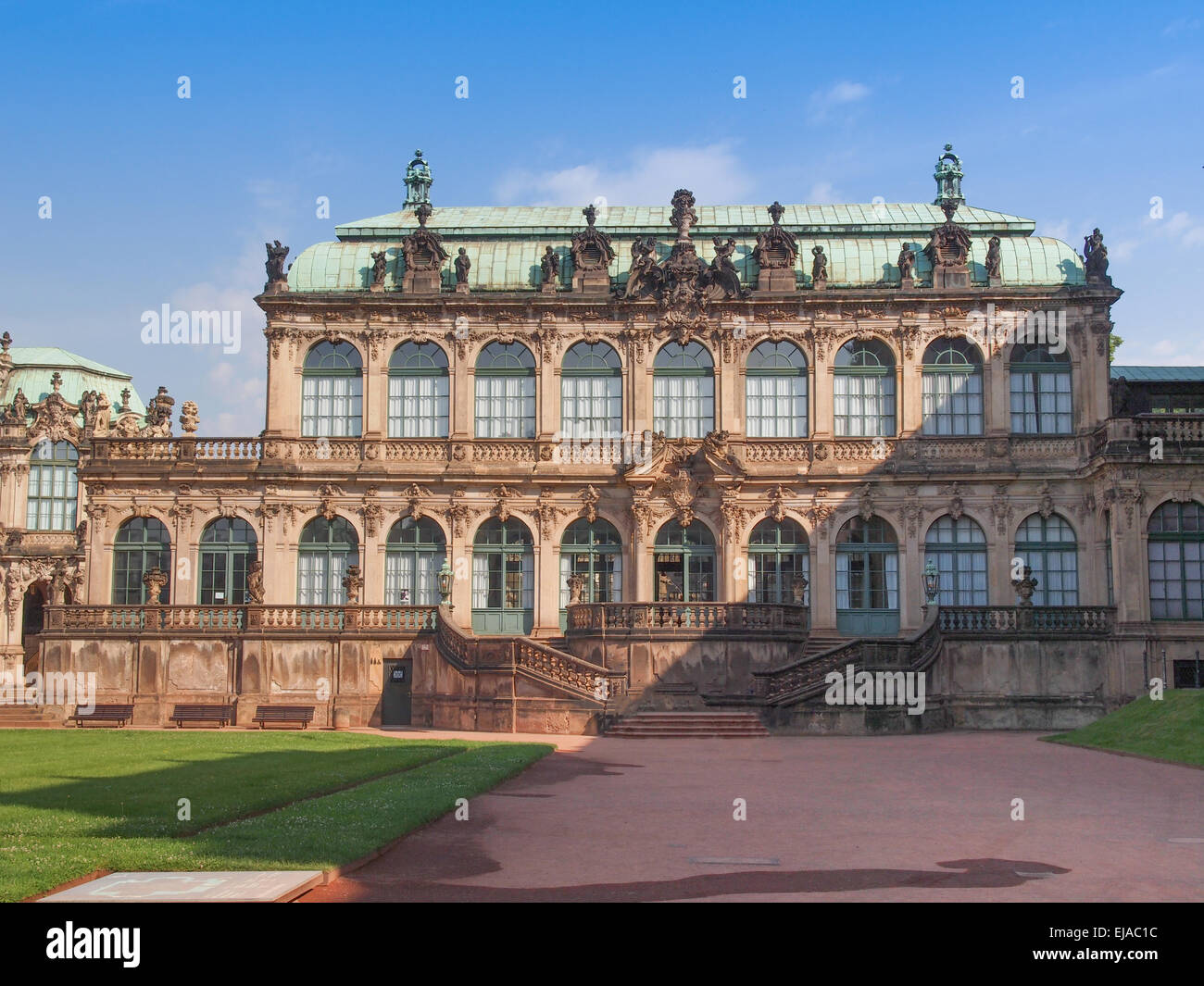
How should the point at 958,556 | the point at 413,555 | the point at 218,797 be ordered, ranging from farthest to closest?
the point at 413,555 → the point at 958,556 → the point at 218,797

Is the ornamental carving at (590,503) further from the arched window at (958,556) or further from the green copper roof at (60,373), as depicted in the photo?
the green copper roof at (60,373)

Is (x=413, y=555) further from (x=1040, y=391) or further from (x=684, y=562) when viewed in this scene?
(x=1040, y=391)

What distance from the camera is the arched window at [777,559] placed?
146ft

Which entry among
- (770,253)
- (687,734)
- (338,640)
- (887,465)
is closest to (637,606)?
(687,734)

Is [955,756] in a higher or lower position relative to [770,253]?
lower

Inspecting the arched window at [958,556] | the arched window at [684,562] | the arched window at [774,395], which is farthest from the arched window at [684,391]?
the arched window at [958,556]

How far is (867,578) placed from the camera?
1752 inches

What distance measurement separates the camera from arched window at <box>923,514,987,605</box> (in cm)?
4431

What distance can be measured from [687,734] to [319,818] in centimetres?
1789

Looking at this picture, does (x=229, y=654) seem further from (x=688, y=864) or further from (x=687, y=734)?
(x=688, y=864)

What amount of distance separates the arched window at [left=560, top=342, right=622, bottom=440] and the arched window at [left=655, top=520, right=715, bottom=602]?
417 centimetres

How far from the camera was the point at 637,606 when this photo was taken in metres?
36.7

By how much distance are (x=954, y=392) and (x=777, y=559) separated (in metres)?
8.52

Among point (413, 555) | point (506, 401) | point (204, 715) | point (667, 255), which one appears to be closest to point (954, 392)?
point (667, 255)
